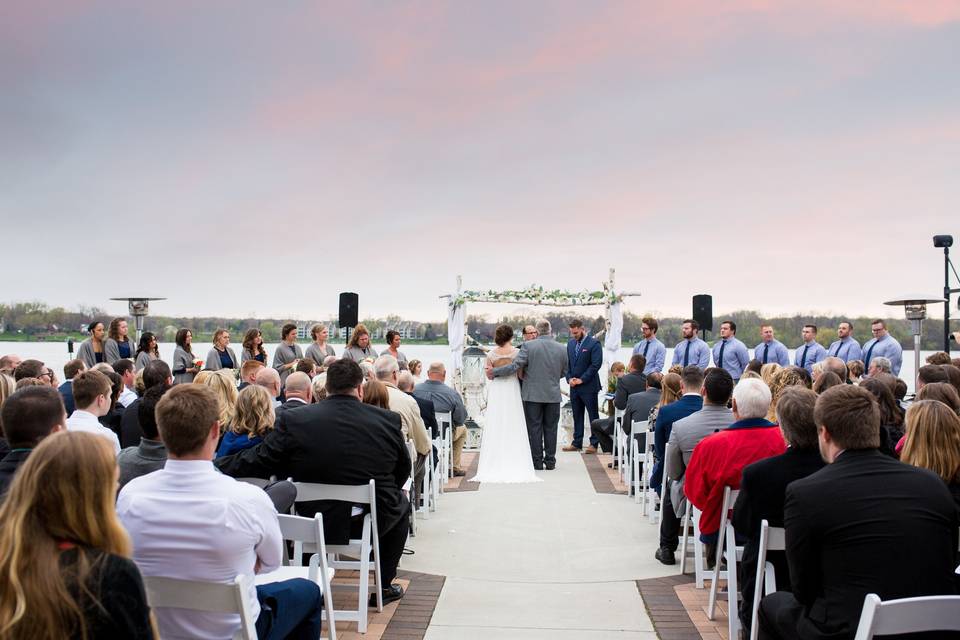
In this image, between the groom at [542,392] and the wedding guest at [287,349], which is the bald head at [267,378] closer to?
the wedding guest at [287,349]

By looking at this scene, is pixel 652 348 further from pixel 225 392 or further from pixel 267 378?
pixel 225 392

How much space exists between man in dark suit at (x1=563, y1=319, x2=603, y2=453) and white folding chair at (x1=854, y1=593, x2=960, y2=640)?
328 inches

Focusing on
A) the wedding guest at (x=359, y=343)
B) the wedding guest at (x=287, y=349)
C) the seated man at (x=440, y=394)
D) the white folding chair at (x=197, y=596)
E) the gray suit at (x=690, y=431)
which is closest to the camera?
the white folding chair at (x=197, y=596)

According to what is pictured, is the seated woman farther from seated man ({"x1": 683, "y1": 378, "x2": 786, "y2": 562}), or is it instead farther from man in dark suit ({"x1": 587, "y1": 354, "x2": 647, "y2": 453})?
man in dark suit ({"x1": 587, "y1": 354, "x2": 647, "y2": 453})

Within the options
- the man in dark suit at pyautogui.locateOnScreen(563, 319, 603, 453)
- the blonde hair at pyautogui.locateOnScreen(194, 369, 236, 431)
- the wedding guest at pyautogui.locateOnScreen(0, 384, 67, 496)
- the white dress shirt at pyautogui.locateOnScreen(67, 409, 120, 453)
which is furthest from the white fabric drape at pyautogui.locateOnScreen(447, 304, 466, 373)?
the wedding guest at pyautogui.locateOnScreen(0, 384, 67, 496)

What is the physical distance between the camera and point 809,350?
41.0 feet

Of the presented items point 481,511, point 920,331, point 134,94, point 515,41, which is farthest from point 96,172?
point 920,331

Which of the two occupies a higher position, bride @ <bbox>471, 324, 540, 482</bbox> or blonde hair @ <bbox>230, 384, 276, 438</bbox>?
blonde hair @ <bbox>230, 384, 276, 438</bbox>

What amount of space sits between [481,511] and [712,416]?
2.96 meters

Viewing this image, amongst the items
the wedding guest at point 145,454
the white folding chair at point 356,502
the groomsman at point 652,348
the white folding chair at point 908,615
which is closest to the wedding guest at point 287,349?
the groomsman at point 652,348

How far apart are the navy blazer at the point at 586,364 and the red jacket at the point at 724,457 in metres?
6.32

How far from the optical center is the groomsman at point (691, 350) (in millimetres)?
11875

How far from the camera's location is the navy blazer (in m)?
10.8

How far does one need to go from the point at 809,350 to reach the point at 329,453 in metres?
10.2
